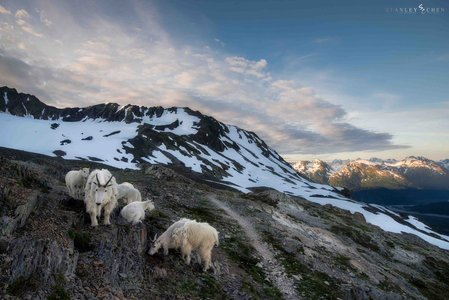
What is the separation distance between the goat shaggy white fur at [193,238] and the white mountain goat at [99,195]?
12.7 ft

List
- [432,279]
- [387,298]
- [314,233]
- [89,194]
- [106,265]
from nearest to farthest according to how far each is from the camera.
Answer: [106,265] → [89,194] → [387,298] → [314,233] → [432,279]

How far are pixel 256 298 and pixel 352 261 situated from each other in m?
22.3

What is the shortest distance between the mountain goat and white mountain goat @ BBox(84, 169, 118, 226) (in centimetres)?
334

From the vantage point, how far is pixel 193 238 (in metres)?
21.0

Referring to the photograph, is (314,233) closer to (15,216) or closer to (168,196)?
(168,196)

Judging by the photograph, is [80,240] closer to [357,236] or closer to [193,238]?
[193,238]

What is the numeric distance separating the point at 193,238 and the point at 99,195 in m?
5.77

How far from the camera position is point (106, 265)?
17125 millimetres

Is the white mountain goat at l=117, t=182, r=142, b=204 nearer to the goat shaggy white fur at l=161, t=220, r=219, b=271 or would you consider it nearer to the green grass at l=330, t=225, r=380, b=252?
the goat shaggy white fur at l=161, t=220, r=219, b=271

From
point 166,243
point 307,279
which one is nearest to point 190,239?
point 166,243

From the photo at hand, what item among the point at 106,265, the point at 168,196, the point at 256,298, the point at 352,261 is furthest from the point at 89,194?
the point at 352,261

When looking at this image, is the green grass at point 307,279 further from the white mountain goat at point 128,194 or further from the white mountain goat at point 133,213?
the white mountain goat at point 128,194

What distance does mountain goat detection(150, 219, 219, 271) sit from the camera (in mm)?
20766

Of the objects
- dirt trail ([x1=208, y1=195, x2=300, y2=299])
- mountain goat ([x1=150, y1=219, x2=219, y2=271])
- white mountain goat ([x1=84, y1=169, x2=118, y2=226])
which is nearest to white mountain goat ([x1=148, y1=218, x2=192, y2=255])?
mountain goat ([x1=150, y1=219, x2=219, y2=271])
